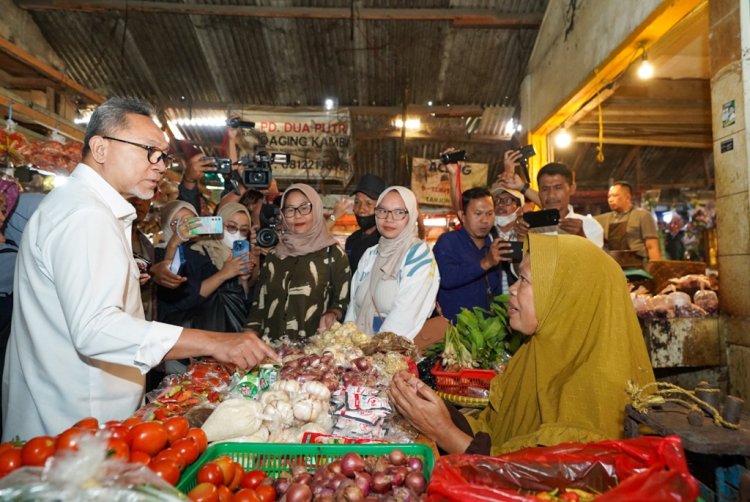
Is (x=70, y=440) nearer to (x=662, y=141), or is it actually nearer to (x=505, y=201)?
(x=505, y=201)

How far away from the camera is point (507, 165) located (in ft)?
14.9

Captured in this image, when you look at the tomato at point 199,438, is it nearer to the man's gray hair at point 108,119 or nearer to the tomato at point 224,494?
Answer: the tomato at point 224,494

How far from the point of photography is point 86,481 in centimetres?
89

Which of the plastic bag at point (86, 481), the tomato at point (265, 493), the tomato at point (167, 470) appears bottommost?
the tomato at point (265, 493)

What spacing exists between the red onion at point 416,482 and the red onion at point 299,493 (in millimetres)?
268

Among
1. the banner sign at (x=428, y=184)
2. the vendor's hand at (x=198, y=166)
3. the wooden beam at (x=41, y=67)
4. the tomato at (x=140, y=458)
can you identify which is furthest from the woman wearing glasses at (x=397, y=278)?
the wooden beam at (x=41, y=67)

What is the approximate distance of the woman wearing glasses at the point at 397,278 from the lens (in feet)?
10.3

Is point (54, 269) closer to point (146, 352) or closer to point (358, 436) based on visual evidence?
point (146, 352)

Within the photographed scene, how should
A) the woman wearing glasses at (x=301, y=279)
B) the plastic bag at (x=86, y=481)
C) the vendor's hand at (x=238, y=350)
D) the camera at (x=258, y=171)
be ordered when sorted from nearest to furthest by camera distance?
1. the plastic bag at (x=86, y=481)
2. the vendor's hand at (x=238, y=350)
3. the woman wearing glasses at (x=301, y=279)
4. the camera at (x=258, y=171)

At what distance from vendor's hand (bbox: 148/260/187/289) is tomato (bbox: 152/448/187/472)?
7.18 feet

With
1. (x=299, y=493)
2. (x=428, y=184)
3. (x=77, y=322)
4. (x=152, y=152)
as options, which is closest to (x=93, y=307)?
(x=77, y=322)

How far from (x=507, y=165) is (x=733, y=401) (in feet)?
11.3

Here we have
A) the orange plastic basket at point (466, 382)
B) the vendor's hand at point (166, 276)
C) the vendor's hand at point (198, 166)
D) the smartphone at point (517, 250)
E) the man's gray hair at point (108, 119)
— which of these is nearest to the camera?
the man's gray hair at point (108, 119)

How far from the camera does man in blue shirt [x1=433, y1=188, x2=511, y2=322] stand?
12.2 ft
